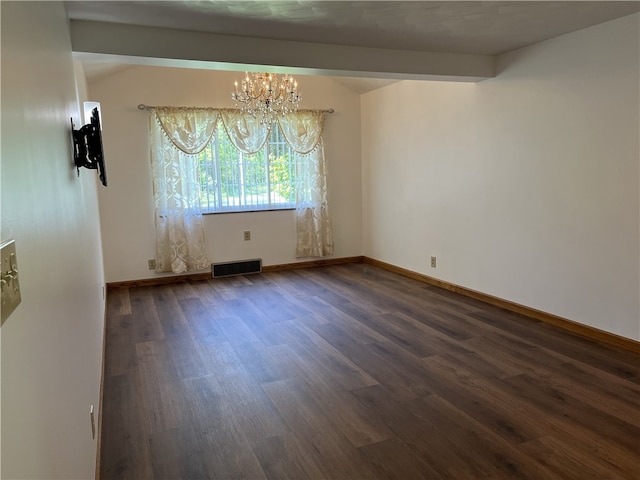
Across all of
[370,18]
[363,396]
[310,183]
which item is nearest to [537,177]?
[370,18]

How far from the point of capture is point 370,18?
Result: 2.87 meters

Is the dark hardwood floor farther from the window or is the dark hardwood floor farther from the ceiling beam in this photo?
the ceiling beam

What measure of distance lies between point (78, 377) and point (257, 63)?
8.03ft

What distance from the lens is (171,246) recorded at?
540 centimetres

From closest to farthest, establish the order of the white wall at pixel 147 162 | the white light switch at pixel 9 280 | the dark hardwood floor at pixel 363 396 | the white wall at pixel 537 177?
1. the white light switch at pixel 9 280
2. the dark hardwood floor at pixel 363 396
3. the white wall at pixel 537 177
4. the white wall at pixel 147 162

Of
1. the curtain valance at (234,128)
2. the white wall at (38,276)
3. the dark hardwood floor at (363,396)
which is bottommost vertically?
the dark hardwood floor at (363,396)

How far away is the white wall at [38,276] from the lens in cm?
78

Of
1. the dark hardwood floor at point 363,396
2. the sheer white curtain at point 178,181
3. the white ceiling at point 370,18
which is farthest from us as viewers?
the sheer white curtain at point 178,181

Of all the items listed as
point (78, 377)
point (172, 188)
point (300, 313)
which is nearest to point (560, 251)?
point (300, 313)

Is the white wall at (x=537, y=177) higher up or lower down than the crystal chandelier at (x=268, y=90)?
lower down

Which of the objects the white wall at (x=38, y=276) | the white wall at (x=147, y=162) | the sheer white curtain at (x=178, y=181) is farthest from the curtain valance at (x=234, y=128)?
the white wall at (x=38, y=276)

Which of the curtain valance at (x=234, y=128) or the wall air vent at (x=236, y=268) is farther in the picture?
the wall air vent at (x=236, y=268)

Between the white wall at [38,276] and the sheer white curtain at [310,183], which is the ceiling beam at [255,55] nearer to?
the white wall at [38,276]

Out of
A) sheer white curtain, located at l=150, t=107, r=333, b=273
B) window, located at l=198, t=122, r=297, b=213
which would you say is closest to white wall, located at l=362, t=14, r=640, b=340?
sheer white curtain, located at l=150, t=107, r=333, b=273
